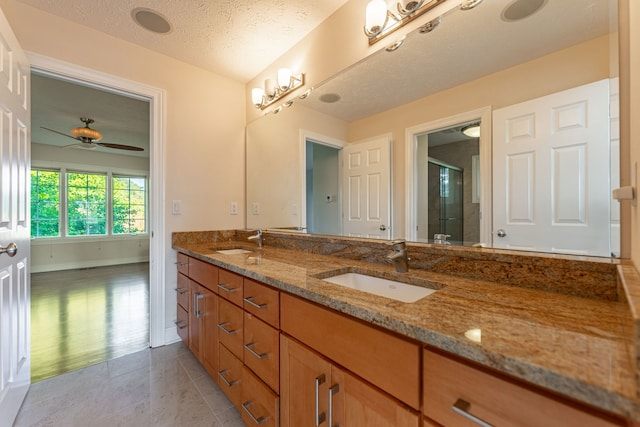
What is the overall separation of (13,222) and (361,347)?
1788 mm

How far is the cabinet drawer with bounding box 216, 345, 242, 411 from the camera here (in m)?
1.34

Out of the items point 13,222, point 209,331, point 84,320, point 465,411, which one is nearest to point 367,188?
point 465,411

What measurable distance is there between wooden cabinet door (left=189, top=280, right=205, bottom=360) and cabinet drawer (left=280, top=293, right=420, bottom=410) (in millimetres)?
1030

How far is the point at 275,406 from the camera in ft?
3.51

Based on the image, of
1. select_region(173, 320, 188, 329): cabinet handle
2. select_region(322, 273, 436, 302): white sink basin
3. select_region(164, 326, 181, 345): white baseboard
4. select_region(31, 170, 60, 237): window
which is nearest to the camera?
select_region(322, 273, 436, 302): white sink basin

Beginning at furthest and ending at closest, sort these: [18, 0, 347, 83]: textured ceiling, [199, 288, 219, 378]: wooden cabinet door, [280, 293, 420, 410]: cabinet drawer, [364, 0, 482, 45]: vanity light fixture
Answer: [18, 0, 347, 83]: textured ceiling, [199, 288, 219, 378]: wooden cabinet door, [364, 0, 482, 45]: vanity light fixture, [280, 293, 420, 410]: cabinet drawer

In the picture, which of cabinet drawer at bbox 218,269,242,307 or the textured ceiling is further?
the textured ceiling

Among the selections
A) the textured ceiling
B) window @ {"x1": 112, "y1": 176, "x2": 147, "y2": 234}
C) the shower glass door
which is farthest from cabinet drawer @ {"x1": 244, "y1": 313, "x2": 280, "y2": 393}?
window @ {"x1": 112, "y1": 176, "x2": 147, "y2": 234}

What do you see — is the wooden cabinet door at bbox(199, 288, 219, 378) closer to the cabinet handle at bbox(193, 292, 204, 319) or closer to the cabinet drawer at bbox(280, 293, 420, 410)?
the cabinet handle at bbox(193, 292, 204, 319)

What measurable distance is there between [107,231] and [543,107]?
23.7 feet

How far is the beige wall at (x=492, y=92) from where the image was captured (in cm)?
90

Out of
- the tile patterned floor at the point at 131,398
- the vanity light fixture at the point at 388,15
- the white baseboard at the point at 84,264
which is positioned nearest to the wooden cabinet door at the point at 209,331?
the tile patterned floor at the point at 131,398

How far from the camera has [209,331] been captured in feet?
5.40

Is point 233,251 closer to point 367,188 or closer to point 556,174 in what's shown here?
point 367,188
